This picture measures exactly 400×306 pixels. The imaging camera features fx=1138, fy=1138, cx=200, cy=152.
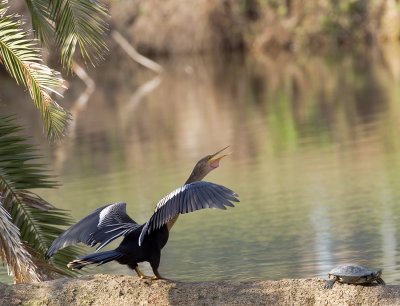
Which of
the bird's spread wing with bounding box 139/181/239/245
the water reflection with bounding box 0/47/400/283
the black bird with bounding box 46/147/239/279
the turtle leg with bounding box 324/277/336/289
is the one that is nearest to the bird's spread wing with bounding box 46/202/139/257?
the black bird with bounding box 46/147/239/279

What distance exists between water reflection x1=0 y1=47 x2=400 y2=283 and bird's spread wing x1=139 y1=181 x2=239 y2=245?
3234 millimetres

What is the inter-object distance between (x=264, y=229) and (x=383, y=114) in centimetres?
1116

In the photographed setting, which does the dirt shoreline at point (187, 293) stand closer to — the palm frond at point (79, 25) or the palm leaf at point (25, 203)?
the palm leaf at point (25, 203)

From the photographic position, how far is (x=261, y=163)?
1972cm

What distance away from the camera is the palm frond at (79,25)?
31.5 ft

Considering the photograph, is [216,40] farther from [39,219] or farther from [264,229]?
[39,219]

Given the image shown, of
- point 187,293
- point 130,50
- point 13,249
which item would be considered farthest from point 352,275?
point 130,50

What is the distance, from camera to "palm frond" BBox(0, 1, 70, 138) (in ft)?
31.1

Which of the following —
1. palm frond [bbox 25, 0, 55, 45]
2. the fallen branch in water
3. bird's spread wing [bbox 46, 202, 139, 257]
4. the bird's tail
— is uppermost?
the fallen branch in water

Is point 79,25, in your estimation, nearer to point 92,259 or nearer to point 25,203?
point 25,203

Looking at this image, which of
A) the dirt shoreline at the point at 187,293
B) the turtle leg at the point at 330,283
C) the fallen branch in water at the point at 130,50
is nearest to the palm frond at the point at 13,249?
the dirt shoreline at the point at 187,293

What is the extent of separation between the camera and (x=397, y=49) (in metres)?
45.3

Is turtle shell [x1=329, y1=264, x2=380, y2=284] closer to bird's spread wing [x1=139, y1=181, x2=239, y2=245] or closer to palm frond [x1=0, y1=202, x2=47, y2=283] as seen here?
bird's spread wing [x1=139, y1=181, x2=239, y2=245]

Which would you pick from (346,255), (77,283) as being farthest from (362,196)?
(77,283)
